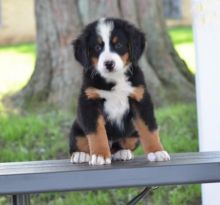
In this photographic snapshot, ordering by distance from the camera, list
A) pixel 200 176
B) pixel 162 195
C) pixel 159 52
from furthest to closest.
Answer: pixel 159 52 < pixel 162 195 < pixel 200 176

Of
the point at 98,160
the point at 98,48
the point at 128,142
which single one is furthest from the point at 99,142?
the point at 98,48

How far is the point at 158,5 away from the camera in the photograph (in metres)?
7.44

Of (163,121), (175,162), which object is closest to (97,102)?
(175,162)

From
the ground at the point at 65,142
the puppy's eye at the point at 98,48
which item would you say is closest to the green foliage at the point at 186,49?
the ground at the point at 65,142

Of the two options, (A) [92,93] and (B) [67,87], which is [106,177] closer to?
(A) [92,93]

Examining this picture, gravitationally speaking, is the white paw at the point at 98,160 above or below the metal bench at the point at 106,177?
above

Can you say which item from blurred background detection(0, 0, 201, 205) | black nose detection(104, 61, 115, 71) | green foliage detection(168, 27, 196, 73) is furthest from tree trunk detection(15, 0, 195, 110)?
black nose detection(104, 61, 115, 71)

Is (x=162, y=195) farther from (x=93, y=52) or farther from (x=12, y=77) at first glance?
(x=12, y=77)

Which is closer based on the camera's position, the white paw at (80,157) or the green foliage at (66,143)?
the white paw at (80,157)

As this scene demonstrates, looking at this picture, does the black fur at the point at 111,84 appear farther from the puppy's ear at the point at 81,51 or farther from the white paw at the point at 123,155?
the white paw at the point at 123,155

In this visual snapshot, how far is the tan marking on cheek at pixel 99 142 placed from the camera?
3.47m

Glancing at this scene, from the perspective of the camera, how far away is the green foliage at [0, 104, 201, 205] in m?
5.98

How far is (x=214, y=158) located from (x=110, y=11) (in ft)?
12.1

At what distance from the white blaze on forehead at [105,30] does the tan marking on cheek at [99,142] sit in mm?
438
